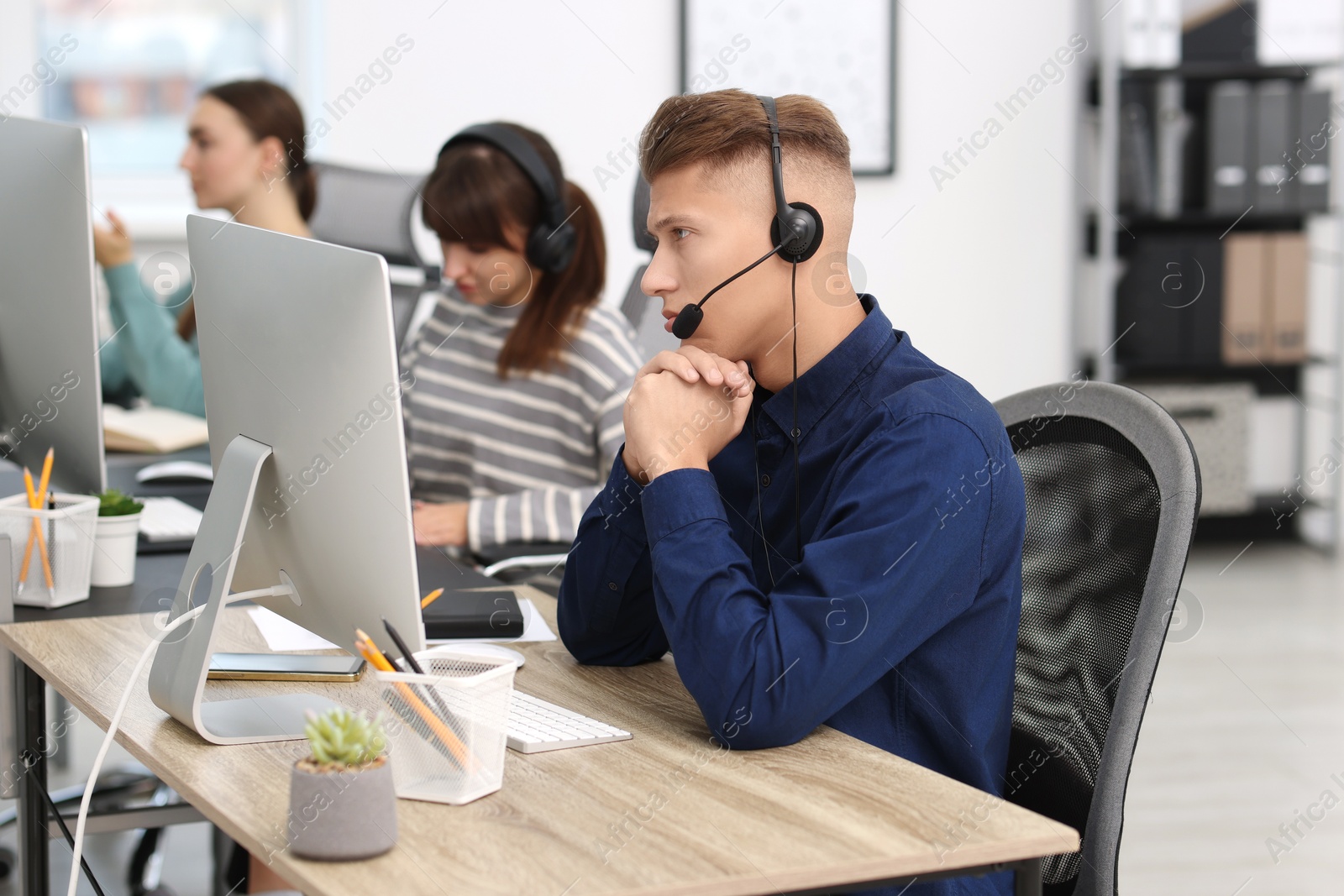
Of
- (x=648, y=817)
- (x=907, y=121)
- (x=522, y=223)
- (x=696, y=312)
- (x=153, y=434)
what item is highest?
(x=907, y=121)

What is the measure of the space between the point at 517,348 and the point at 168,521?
1.99 ft

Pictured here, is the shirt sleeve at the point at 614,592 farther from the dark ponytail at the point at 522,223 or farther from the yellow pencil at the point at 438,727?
the dark ponytail at the point at 522,223

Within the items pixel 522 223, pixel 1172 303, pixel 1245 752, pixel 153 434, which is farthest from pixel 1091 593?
pixel 1172 303

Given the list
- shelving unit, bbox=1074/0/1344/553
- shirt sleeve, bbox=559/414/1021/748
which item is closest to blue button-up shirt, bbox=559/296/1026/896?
shirt sleeve, bbox=559/414/1021/748

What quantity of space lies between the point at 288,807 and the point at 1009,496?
2.00ft

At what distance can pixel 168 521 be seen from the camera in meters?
1.90

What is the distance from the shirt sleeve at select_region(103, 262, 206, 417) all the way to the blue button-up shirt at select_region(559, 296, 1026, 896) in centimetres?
177

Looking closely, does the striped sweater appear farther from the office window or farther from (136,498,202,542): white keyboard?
the office window

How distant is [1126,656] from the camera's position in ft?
3.90

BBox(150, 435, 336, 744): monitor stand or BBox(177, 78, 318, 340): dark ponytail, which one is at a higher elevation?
BBox(177, 78, 318, 340): dark ponytail

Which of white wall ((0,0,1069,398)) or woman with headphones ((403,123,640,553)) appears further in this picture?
white wall ((0,0,1069,398))

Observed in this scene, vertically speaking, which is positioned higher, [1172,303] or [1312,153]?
[1312,153]

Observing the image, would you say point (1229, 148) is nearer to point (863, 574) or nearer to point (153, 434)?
point (153, 434)

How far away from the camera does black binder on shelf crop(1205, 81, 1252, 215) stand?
14.3 feet
